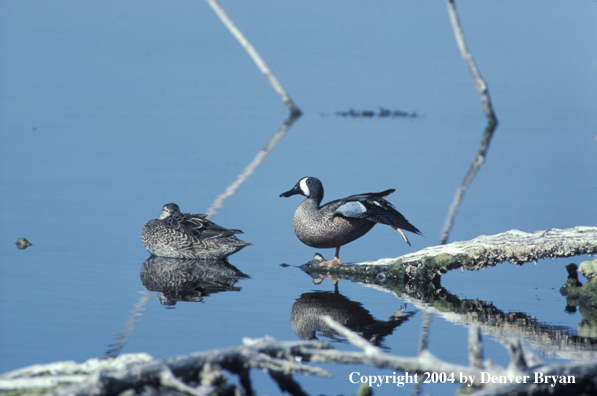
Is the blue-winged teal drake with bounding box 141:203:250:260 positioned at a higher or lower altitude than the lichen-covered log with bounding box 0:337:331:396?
higher

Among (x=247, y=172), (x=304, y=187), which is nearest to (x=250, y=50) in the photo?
(x=247, y=172)

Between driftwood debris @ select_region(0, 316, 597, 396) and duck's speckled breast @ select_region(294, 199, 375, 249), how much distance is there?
4687mm

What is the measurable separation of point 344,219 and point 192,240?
2.22 meters

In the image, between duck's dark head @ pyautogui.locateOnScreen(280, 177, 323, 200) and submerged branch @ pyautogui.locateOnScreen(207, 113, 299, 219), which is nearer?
duck's dark head @ pyautogui.locateOnScreen(280, 177, 323, 200)

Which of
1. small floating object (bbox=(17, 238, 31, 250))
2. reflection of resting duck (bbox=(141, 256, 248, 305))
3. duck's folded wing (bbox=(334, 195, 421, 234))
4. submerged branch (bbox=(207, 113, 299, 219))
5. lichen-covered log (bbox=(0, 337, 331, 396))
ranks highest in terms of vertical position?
submerged branch (bbox=(207, 113, 299, 219))

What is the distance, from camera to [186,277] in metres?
9.98

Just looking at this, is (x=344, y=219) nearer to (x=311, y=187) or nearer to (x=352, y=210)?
(x=352, y=210)

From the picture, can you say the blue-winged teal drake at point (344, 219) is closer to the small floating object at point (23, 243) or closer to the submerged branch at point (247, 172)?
the submerged branch at point (247, 172)

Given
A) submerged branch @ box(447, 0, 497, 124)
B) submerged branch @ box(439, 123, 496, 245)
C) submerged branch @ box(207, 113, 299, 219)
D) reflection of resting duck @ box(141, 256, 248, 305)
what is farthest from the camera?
submerged branch @ box(447, 0, 497, 124)

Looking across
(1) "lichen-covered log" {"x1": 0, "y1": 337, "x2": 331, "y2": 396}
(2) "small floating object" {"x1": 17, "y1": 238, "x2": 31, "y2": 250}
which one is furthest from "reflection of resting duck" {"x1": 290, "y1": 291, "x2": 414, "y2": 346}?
(2) "small floating object" {"x1": 17, "y1": 238, "x2": 31, "y2": 250}

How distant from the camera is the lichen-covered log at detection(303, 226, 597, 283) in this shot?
374 inches

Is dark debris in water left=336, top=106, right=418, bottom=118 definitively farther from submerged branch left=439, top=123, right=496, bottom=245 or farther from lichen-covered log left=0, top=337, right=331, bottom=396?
lichen-covered log left=0, top=337, right=331, bottom=396

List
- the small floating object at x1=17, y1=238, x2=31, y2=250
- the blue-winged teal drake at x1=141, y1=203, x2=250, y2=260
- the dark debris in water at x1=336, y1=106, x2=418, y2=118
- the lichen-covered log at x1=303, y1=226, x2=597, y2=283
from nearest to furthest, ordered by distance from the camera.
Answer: the lichen-covered log at x1=303, y1=226, x2=597, y2=283 → the blue-winged teal drake at x1=141, y1=203, x2=250, y2=260 → the small floating object at x1=17, y1=238, x2=31, y2=250 → the dark debris in water at x1=336, y1=106, x2=418, y2=118

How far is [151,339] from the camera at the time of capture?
23.7 ft
